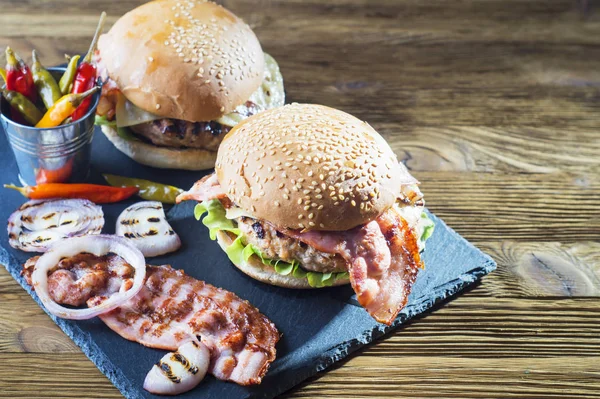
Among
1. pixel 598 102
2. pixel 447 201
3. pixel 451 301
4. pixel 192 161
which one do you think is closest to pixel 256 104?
pixel 192 161

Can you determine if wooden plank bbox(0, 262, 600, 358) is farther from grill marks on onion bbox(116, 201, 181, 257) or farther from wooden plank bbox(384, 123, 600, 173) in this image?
wooden plank bbox(384, 123, 600, 173)

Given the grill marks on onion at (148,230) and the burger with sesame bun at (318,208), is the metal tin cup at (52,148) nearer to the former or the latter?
the grill marks on onion at (148,230)

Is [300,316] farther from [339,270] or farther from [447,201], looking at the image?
[447,201]

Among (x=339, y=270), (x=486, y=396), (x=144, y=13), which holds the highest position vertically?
(x=144, y=13)

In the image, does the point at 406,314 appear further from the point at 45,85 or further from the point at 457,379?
the point at 45,85

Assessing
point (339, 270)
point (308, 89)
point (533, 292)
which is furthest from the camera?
point (308, 89)

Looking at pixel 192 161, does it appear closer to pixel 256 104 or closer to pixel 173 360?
pixel 256 104

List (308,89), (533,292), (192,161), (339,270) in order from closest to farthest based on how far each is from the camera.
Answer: (339,270)
(533,292)
(192,161)
(308,89)

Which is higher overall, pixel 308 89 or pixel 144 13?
pixel 144 13

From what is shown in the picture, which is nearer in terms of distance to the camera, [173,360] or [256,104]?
[173,360]
